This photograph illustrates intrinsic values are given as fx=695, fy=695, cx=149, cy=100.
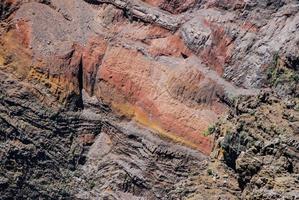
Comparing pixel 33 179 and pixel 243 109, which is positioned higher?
pixel 243 109

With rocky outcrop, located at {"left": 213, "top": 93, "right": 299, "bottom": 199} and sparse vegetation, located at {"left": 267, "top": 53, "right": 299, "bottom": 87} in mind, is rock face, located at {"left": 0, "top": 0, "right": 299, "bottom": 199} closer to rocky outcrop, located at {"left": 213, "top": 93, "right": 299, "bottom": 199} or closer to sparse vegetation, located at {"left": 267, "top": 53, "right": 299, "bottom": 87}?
sparse vegetation, located at {"left": 267, "top": 53, "right": 299, "bottom": 87}

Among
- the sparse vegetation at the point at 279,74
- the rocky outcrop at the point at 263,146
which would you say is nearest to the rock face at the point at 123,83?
the sparse vegetation at the point at 279,74

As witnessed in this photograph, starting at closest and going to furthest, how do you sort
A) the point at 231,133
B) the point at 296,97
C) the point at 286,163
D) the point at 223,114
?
the point at 286,163 → the point at 231,133 → the point at 296,97 → the point at 223,114

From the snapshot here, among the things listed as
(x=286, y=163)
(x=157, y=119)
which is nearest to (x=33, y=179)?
(x=157, y=119)

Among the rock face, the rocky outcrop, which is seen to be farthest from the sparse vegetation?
the rocky outcrop

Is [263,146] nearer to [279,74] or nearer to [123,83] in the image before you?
[279,74]

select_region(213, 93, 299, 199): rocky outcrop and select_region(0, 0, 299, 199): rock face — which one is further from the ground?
select_region(213, 93, 299, 199): rocky outcrop

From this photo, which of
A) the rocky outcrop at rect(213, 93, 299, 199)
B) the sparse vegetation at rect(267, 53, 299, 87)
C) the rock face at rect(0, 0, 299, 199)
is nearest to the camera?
the rocky outcrop at rect(213, 93, 299, 199)

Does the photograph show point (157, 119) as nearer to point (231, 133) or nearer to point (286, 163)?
point (231, 133)

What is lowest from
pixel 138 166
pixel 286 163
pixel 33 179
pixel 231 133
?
pixel 33 179

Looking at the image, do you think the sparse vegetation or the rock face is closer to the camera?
the sparse vegetation
